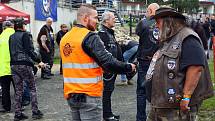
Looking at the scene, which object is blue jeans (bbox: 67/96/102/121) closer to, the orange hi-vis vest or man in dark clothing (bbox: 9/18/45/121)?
the orange hi-vis vest

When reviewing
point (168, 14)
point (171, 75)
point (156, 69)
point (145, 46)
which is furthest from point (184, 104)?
point (145, 46)

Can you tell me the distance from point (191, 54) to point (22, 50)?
14.2 feet

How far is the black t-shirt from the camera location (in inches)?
164

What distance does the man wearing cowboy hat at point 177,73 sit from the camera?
165 inches

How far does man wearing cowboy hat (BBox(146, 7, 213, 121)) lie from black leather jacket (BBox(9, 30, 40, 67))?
151 inches

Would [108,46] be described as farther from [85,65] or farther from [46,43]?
[46,43]

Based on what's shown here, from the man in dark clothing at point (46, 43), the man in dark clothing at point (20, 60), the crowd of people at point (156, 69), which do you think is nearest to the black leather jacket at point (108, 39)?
the man in dark clothing at point (20, 60)

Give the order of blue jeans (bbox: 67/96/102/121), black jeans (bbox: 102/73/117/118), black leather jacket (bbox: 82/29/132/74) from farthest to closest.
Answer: black jeans (bbox: 102/73/117/118) < blue jeans (bbox: 67/96/102/121) < black leather jacket (bbox: 82/29/132/74)

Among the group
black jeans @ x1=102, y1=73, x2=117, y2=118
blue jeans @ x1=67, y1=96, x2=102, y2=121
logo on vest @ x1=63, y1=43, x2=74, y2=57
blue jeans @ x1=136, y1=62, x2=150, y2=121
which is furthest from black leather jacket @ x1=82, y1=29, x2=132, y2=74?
black jeans @ x1=102, y1=73, x2=117, y2=118

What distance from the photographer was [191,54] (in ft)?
13.7

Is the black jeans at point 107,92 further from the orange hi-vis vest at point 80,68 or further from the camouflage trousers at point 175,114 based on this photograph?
the camouflage trousers at point 175,114

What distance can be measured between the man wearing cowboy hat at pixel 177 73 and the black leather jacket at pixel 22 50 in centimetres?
384

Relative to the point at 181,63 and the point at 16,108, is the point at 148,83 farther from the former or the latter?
the point at 16,108

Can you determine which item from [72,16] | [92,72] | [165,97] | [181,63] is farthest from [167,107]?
[72,16]
